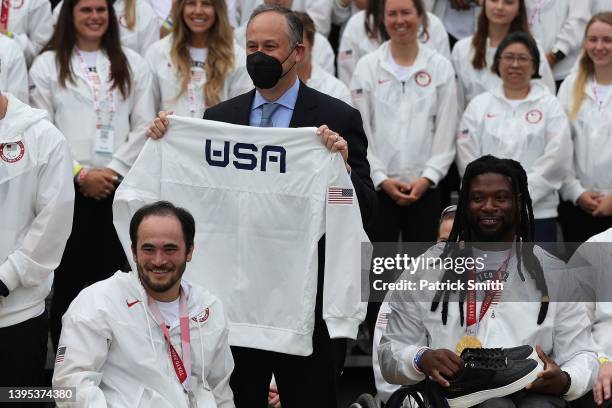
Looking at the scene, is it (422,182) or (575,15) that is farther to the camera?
(575,15)

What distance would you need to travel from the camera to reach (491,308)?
6160mm

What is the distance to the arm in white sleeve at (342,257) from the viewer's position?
235 inches

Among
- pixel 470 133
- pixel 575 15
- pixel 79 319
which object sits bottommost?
pixel 79 319

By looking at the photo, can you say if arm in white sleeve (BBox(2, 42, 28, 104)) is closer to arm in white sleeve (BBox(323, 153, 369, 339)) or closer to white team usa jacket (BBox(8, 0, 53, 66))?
white team usa jacket (BBox(8, 0, 53, 66))

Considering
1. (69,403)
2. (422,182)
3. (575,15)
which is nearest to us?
(69,403)

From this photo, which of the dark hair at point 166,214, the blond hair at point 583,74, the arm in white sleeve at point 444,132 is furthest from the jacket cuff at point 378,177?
the dark hair at point 166,214

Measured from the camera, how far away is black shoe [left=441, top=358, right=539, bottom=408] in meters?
5.76

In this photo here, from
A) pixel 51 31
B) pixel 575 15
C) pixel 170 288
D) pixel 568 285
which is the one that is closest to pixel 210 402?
pixel 170 288

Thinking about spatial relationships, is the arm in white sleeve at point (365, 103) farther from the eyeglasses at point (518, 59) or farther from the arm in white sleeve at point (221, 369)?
the arm in white sleeve at point (221, 369)

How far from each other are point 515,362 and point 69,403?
2056 millimetres

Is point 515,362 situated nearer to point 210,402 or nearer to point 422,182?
point 210,402

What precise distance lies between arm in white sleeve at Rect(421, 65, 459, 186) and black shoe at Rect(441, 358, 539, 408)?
322 cm

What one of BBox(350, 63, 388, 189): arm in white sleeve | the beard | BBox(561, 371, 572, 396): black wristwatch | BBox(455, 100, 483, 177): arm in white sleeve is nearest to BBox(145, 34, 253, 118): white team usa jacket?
BBox(350, 63, 388, 189): arm in white sleeve

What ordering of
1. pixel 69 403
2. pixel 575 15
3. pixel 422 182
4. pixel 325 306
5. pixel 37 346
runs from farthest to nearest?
pixel 575 15 < pixel 422 182 < pixel 37 346 < pixel 325 306 < pixel 69 403
